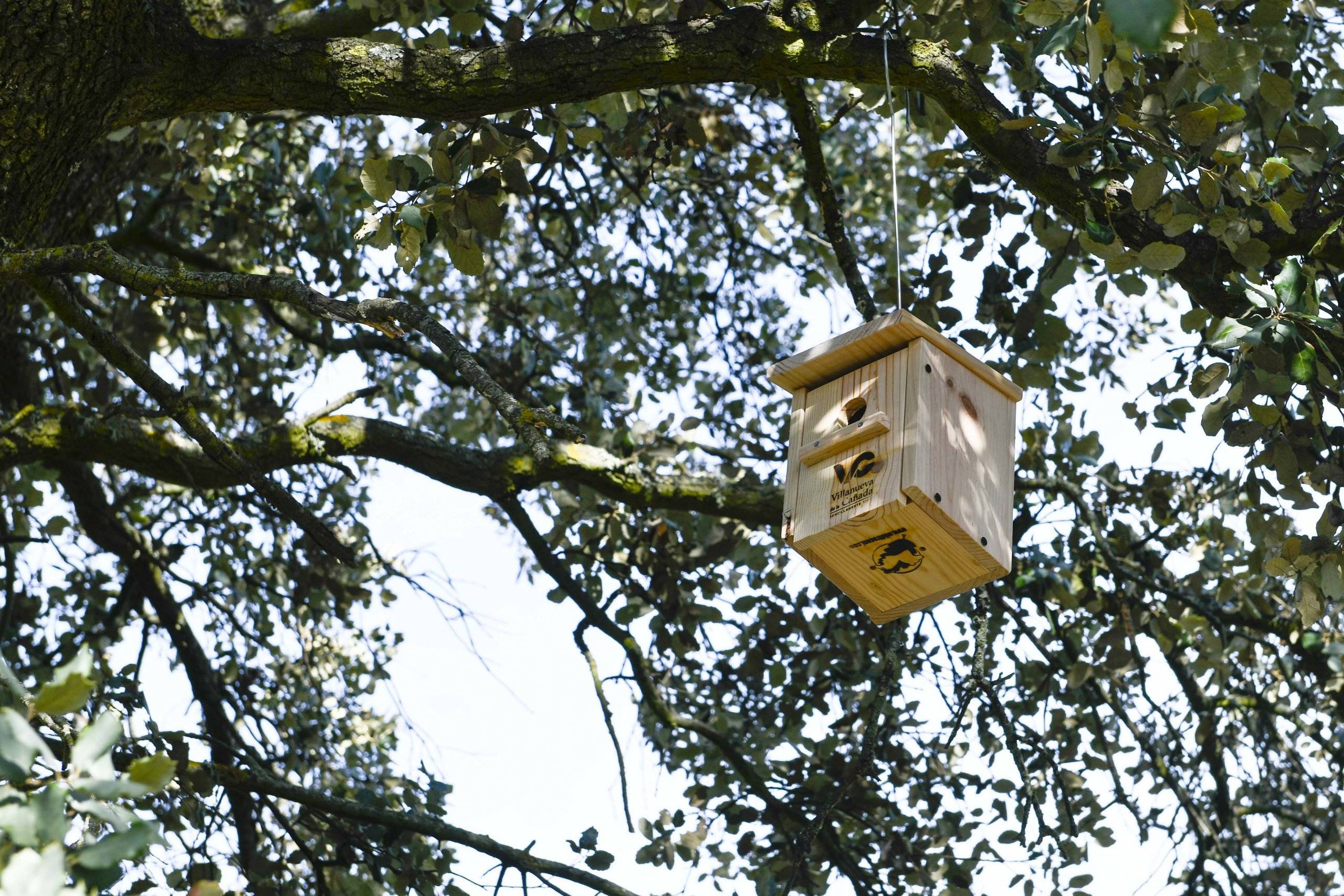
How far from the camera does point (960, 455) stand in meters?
2.46

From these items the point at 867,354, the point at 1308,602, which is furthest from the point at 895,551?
the point at 1308,602

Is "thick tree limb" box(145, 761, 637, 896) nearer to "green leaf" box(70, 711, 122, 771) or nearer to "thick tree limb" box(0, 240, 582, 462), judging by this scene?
"thick tree limb" box(0, 240, 582, 462)

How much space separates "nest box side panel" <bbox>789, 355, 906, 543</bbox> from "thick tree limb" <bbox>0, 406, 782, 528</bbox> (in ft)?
3.65

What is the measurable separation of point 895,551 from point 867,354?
1.24 feet

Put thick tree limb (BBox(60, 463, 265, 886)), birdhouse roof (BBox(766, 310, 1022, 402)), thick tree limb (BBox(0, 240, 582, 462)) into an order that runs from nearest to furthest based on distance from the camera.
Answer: thick tree limb (BBox(0, 240, 582, 462)) → birdhouse roof (BBox(766, 310, 1022, 402)) → thick tree limb (BBox(60, 463, 265, 886))

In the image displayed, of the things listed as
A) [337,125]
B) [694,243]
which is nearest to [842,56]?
[694,243]

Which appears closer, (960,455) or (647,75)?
(960,455)

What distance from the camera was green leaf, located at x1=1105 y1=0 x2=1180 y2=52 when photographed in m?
1.18

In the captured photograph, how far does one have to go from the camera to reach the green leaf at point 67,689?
4.84 feet

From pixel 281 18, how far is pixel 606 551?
1.75m

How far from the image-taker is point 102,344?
263 centimetres

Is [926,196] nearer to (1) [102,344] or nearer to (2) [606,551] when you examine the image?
(2) [606,551]

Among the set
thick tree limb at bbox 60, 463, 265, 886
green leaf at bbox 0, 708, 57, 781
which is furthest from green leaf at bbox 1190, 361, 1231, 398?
thick tree limb at bbox 60, 463, 265, 886

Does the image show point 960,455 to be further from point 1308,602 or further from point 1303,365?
point 1308,602
